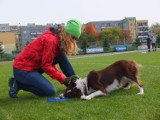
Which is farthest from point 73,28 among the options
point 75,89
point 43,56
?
point 75,89

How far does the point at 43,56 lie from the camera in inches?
264

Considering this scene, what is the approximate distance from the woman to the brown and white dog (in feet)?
0.69

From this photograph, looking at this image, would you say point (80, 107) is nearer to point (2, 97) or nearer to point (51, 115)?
point (51, 115)

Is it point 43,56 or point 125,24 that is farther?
point 125,24

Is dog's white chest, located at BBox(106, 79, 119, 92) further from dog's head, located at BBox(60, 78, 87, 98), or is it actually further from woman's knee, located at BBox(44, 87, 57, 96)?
woman's knee, located at BBox(44, 87, 57, 96)

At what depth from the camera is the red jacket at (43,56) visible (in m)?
6.66

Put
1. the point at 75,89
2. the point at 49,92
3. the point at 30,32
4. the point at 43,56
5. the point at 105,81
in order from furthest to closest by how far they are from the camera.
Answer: the point at 30,32, the point at 49,92, the point at 105,81, the point at 43,56, the point at 75,89

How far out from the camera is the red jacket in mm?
6656

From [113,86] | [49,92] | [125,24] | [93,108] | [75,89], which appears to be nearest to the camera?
[93,108]

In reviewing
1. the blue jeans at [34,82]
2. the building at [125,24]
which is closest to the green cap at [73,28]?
the blue jeans at [34,82]

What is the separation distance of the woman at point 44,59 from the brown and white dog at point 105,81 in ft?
0.69

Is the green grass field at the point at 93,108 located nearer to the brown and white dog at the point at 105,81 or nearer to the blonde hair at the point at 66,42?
the brown and white dog at the point at 105,81

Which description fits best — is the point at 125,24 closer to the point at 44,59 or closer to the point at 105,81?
the point at 105,81

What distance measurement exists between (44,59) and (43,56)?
61 millimetres
